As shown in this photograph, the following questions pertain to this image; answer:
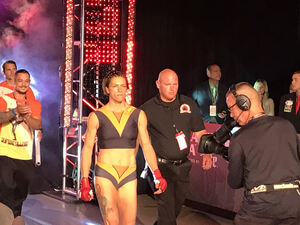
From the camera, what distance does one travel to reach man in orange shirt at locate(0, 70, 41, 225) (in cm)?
646

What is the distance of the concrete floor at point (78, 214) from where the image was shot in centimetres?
799

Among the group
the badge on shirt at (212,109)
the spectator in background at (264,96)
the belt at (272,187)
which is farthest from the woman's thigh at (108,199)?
the spectator in background at (264,96)

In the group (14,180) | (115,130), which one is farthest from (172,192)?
(14,180)

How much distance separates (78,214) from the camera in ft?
27.8

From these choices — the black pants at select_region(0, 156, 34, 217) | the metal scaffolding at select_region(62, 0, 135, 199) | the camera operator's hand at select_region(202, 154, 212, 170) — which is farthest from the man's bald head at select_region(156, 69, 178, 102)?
the metal scaffolding at select_region(62, 0, 135, 199)

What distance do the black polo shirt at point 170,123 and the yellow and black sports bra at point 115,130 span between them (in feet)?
2.46

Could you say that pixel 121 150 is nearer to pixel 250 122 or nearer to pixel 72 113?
pixel 250 122

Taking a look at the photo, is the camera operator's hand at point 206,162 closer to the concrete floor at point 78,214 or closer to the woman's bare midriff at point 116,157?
the woman's bare midriff at point 116,157

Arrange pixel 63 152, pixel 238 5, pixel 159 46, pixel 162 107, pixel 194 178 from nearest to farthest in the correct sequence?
pixel 162 107
pixel 194 178
pixel 63 152
pixel 159 46
pixel 238 5

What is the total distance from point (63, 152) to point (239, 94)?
18.2ft

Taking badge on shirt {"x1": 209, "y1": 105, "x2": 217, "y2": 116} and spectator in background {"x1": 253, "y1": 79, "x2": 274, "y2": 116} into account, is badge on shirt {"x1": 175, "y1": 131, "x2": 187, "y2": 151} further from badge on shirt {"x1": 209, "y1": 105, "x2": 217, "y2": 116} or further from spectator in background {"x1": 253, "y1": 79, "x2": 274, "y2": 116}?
spectator in background {"x1": 253, "y1": 79, "x2": 274, "y2": 116}

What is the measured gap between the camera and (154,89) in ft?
34.1

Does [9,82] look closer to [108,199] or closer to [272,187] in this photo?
[108,199]

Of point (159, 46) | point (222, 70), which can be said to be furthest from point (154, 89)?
point (222, 70)
